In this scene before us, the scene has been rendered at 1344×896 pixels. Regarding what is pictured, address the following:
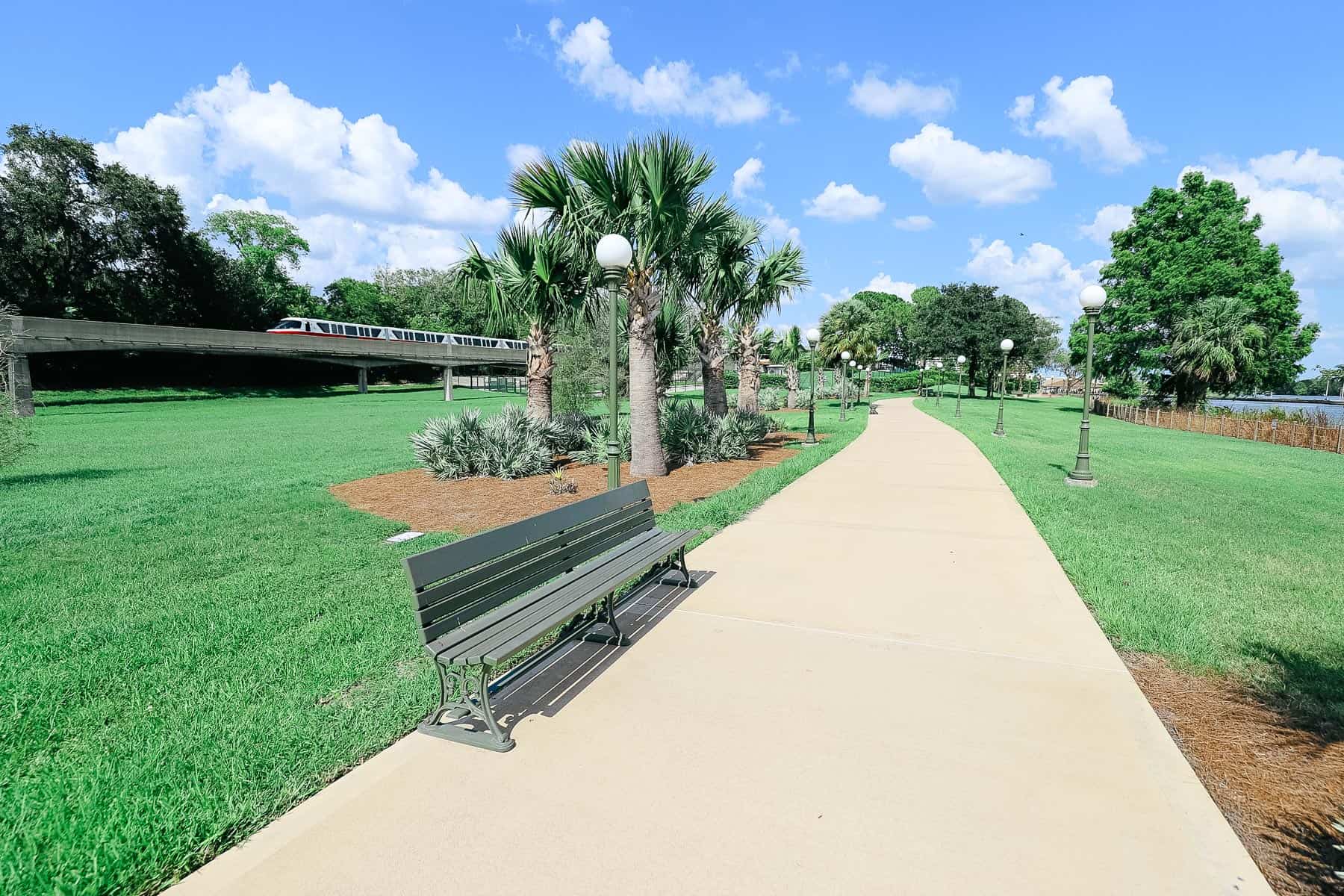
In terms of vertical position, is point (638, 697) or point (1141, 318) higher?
point (1141, 318)

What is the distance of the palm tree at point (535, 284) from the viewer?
12523 mm

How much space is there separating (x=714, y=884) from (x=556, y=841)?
620mm

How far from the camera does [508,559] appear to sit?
3.71 meters

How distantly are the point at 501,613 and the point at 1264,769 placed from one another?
379 centimetres

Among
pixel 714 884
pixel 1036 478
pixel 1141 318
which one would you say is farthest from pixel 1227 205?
pixel 714 884

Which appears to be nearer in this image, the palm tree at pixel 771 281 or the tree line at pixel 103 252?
the palm tree at pixel 771 281

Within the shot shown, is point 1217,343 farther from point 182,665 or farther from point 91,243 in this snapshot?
point 91,243

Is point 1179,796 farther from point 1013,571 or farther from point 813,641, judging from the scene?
point 1013,571

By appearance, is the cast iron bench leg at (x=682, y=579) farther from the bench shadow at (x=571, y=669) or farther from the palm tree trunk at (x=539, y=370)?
the palm tree trunk at (x=539, y=370)

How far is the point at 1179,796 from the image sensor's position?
8.71ft

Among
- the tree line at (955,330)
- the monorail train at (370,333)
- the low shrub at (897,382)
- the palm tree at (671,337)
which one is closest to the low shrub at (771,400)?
the tree line at (955,330)

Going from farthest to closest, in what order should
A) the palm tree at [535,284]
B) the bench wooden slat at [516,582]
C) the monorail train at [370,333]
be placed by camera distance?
the monorail train at [370,333]
the palm tree at [535,284]
the bench wooden slat at [516,582]

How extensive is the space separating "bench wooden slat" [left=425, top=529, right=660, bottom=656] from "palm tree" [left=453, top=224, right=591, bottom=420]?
29.4 ft

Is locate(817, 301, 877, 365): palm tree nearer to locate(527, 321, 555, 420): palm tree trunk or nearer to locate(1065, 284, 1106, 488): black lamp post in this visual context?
locate(1065, 284, 1106, 488): black lamp post
